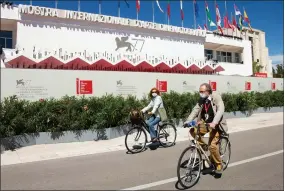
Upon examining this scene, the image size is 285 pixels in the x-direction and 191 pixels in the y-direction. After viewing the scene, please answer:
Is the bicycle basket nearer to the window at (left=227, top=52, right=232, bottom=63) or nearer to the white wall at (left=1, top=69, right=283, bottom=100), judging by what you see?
the white wall at (left=1, top=69, right=283, bottom=100)

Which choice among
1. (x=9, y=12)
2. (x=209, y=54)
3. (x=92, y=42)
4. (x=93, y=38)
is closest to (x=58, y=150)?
(x=9, y=12)

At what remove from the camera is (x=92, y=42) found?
23.5 m

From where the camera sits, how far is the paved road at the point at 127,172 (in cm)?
520

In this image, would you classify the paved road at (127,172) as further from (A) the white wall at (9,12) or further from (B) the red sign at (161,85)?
(A) the white wall at (9,12)

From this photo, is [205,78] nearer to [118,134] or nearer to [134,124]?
[118,134]

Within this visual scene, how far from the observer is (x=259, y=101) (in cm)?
2031

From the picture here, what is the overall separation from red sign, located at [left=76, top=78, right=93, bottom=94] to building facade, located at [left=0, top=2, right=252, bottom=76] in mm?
6310

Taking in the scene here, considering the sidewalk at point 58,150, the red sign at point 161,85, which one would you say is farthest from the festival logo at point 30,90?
the red sign at point 161,85

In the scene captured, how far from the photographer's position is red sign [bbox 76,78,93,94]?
42.0ft

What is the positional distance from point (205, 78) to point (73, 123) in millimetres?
10958

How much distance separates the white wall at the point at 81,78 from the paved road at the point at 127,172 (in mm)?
4789

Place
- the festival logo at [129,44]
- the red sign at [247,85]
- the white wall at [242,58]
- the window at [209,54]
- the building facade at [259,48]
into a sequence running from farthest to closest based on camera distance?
the building facade at [259,48] < the window at [209,54] < the white wall at [242,58] < the festival logo at [129,44] < the red sign at [247,85]

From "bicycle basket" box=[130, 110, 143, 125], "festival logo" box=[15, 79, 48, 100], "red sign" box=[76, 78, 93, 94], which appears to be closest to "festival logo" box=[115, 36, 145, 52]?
"red sign" box=[76, 78, 93, 94]

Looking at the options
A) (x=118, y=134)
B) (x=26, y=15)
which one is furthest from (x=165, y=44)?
(x=118, y=134)
